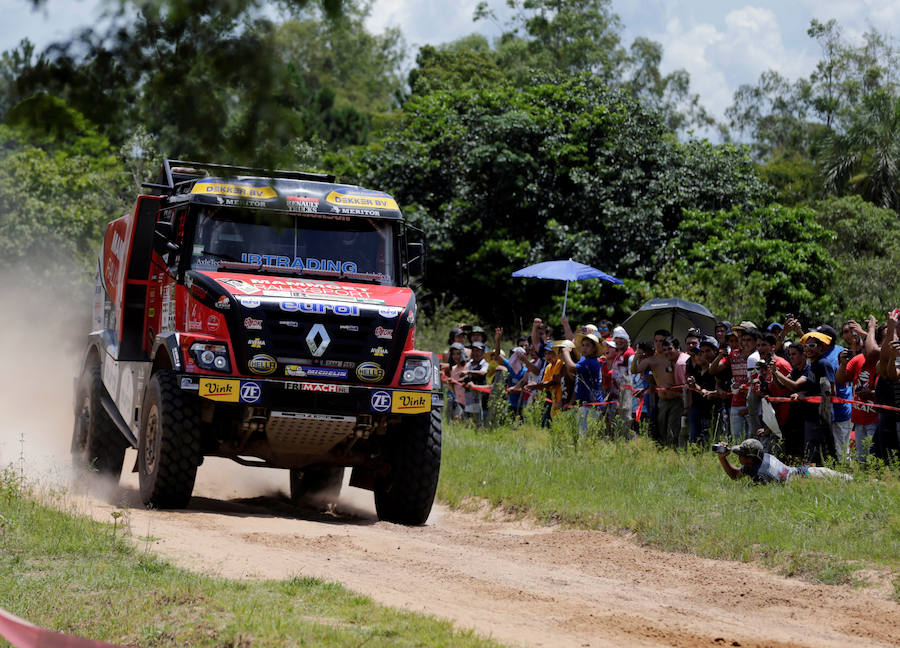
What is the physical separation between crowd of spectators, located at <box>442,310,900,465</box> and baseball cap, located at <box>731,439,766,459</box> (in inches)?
30.3

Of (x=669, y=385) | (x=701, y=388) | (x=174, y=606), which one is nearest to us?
(x=174, y=606)

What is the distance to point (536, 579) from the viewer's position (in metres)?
8.96

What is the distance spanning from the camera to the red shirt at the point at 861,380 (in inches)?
481

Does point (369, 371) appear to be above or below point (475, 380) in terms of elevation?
above

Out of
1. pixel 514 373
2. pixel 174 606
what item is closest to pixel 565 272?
pixel 514 373

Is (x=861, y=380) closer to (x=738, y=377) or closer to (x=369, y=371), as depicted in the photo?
(x=738, y=377)

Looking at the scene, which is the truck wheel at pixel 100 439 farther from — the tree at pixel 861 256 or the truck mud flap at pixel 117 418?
the tree at pixel 861 256

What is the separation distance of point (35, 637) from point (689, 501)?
7894 millimetres

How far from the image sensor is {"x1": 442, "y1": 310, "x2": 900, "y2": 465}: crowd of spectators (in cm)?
1225

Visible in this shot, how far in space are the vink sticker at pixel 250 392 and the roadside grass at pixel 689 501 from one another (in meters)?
3.53

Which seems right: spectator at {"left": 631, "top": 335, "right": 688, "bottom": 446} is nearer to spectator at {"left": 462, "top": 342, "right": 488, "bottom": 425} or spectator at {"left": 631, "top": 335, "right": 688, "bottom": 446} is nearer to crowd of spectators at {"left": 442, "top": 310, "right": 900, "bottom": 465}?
crowd of spectators at {"left": 442, "top": 310, "right": 900, "bottom": 465}

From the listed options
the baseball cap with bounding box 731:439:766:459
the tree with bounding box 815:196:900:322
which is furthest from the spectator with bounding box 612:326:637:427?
the tree with bounding box 815:196:900:322

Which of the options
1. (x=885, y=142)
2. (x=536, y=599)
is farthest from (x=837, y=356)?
(x=885, y=142)

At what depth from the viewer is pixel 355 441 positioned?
11438 millimetres
